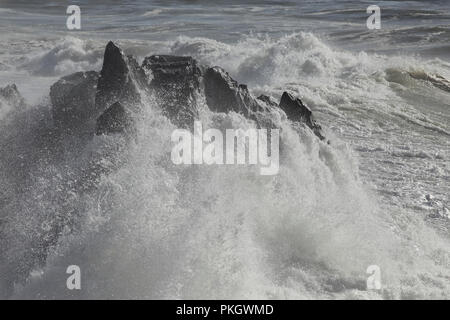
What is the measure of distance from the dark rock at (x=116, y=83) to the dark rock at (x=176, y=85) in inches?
7.8

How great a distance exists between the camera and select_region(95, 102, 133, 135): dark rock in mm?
5648

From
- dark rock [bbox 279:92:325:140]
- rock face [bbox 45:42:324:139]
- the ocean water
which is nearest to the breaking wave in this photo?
the ocean water

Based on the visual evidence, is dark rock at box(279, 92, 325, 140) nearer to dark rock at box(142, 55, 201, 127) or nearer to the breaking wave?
the breaking wave

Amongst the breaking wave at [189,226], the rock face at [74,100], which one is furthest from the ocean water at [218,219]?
the rock face at [74,100]

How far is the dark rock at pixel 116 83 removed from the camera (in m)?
5.91

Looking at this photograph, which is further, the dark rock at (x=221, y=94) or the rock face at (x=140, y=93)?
the dark rock at (x=221, y=94)

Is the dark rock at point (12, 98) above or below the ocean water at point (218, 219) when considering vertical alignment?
above

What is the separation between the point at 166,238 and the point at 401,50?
15.5 m

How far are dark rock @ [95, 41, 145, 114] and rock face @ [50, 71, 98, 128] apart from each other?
0.46ft

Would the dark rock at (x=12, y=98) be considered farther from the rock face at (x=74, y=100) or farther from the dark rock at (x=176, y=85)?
the dark rock at (x=176, y=85)

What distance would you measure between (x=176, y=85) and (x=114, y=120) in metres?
0.73

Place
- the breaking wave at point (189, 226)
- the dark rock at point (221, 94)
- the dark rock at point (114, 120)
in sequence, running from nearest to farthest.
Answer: the breaking wave at point (189, 226) < the dark rock at point (114, 120) < the dark rock at point (221, 94)
